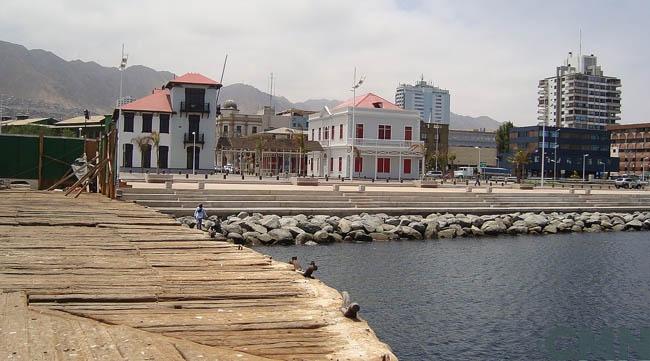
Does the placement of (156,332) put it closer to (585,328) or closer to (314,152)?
(585,328)

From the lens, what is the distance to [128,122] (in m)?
65.3

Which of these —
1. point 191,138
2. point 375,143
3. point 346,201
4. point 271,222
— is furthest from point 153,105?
point 271,222

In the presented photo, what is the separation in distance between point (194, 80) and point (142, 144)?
846 cm

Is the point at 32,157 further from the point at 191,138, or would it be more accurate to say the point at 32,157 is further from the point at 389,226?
the point at 191,138

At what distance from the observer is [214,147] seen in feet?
223

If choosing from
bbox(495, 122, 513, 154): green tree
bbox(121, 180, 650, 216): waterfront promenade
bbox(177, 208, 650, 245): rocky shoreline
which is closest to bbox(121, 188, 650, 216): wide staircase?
bbox(121, 180, 650, 216): waterfront promenade

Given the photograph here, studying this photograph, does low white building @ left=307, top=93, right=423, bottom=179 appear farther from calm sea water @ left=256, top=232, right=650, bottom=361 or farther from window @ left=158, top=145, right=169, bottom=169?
calm sea water @ left=256, top=232, right=650, bottom=361

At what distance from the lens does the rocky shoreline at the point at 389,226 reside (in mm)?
28406

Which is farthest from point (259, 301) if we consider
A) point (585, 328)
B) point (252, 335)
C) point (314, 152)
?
point (314, 152)

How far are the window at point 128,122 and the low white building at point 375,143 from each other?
20193 millimetres

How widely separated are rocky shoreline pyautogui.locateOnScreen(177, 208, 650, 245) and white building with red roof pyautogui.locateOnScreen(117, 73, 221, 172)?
36.1 meters

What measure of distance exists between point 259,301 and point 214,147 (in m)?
60.4

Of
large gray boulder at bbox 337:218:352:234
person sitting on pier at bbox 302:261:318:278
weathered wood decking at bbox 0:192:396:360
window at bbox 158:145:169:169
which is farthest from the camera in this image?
window at bbox 158:145:169:169

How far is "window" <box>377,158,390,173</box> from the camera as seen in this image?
2598 inches
